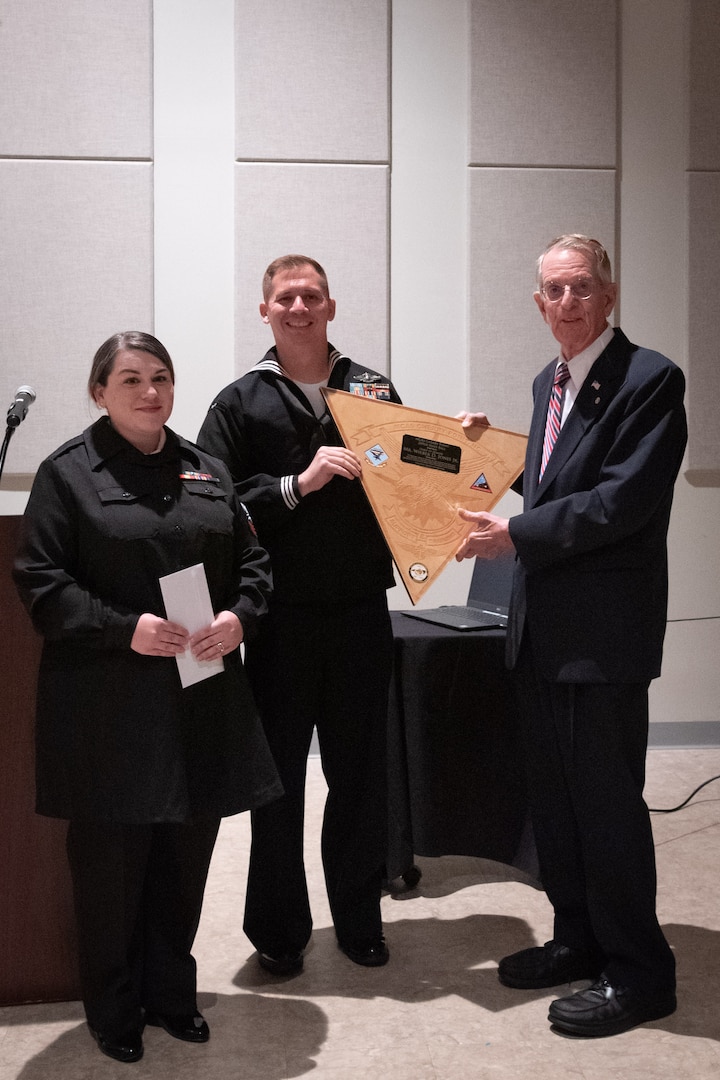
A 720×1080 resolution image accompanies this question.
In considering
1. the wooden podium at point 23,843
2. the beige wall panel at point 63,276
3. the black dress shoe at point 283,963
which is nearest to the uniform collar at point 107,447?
the wooden podium at point 23,843

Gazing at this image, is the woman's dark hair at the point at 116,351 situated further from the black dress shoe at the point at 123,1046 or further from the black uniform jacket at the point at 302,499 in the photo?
the black dress shoe at the point at 123,1046

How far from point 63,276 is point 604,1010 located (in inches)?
139

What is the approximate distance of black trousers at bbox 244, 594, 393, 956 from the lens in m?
2.47

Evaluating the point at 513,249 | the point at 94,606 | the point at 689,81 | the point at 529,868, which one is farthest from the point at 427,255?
the point at 94,606

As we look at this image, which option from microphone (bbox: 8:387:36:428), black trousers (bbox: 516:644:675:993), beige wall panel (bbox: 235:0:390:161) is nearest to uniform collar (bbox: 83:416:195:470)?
microphone (bbox: 8:387:36:428)

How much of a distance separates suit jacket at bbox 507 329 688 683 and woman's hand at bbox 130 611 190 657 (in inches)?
30.1

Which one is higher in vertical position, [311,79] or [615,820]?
[311,79]

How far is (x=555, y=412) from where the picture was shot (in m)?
2.38

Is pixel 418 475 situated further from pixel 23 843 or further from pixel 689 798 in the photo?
pixel 689 798

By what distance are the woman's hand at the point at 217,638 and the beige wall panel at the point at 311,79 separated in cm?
295

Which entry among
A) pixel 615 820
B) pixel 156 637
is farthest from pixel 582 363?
pixel 156 637

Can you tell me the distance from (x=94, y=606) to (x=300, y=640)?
621mm

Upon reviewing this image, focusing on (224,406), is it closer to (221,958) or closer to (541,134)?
→ (221,958)

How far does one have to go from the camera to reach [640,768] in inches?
89.7
